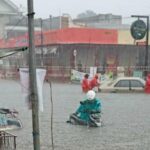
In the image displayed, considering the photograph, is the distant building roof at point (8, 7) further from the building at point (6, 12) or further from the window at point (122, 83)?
the window at point (122, 83)

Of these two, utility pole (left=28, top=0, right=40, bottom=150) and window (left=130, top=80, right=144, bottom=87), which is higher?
utility pole (left=28, top=0, right=40, bottom=150)

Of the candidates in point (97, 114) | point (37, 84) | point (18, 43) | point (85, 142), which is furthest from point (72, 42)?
point (37, 84)

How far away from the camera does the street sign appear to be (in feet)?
162

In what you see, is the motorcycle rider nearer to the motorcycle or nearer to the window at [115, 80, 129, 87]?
the motorcycle

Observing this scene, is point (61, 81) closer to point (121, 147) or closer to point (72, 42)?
point (72, 42)

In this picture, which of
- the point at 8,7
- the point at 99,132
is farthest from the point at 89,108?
the point at 8,7

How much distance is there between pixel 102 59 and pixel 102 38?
2121mm

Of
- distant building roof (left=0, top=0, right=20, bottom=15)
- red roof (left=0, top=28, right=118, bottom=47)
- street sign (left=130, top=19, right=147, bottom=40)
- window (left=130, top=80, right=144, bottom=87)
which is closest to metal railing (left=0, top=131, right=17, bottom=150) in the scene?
window (left=130, top=80, right=144, bottom=87)

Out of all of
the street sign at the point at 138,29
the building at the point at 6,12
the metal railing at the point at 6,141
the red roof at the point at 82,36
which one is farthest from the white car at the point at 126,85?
the building at the point at 6,12

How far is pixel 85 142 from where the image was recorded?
14.8m

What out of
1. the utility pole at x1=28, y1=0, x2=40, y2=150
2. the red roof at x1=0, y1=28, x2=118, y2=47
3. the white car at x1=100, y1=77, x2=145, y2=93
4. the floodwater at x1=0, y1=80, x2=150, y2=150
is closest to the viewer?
the utility pole at x1=28, y1=0, x2=40, y2=150

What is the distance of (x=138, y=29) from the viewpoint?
49.8 metres

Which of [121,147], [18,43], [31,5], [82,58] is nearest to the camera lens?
[31,5]

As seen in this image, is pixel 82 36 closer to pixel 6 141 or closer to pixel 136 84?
pixel 136 84
